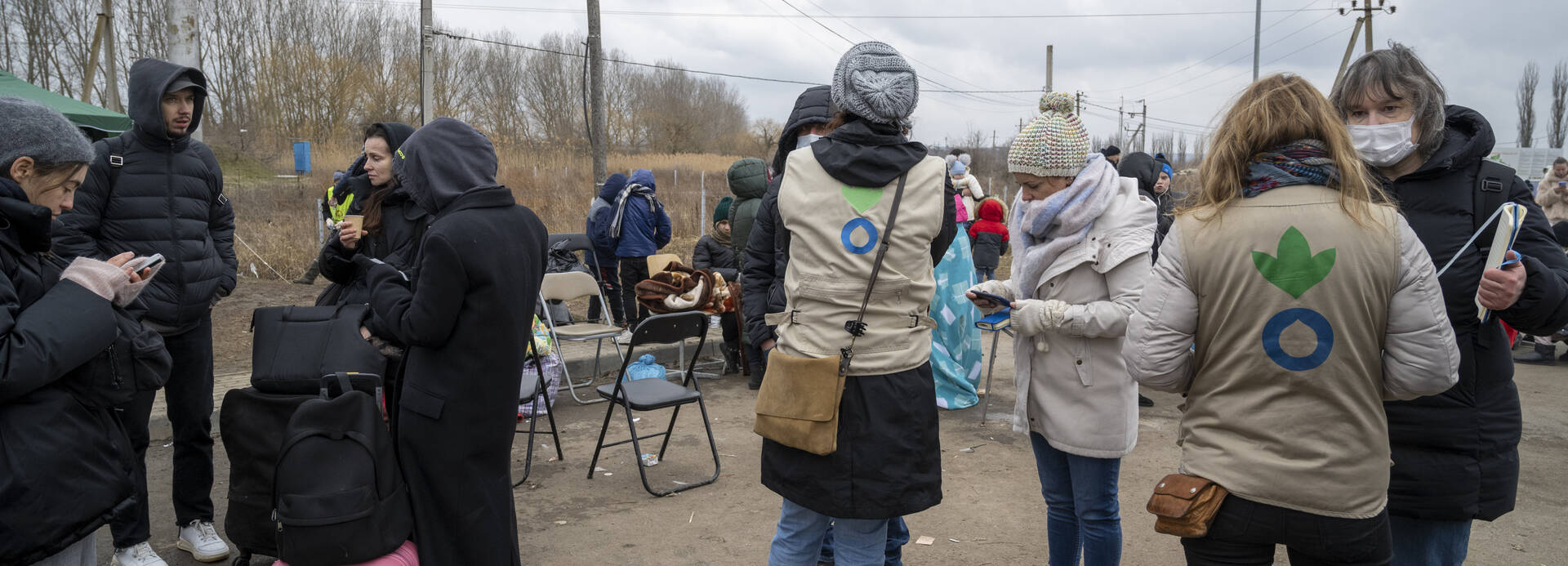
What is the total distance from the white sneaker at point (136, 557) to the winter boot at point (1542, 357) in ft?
34.0

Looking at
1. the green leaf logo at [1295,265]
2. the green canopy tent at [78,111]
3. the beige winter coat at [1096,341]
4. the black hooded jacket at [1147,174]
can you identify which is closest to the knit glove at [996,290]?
the beige winter coat at [1096,341]

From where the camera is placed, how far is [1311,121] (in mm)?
1818

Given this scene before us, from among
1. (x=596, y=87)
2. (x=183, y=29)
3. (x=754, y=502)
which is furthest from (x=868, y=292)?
(x=596, y=87)

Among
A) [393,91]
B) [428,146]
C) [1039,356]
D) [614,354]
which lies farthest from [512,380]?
[393,91]

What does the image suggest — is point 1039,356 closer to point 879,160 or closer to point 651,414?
point 879,160

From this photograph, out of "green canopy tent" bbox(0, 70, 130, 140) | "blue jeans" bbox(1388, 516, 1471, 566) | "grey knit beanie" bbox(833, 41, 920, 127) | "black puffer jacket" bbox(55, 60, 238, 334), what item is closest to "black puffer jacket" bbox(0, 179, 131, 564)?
"black puffer jacket" bbox(55, 60, 238, 334)

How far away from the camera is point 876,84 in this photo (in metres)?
2.42

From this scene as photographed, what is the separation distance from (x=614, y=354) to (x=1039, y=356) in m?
5.37

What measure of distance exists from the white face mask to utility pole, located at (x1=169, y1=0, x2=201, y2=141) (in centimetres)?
727

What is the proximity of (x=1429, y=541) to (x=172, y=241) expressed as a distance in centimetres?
431

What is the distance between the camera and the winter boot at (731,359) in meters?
7.45

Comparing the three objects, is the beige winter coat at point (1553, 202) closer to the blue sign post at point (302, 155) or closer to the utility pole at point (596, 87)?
the utility pole at point (596, 87)

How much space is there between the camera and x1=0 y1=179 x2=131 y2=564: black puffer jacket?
6.20 feet

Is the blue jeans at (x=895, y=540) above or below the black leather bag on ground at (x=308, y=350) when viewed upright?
below
